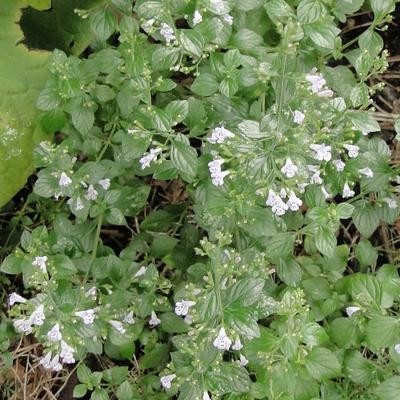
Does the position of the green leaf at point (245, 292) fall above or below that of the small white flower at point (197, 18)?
below

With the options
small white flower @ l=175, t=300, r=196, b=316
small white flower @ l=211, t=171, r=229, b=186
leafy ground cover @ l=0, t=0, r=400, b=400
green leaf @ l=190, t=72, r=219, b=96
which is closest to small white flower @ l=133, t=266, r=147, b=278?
leafy ground cover @ l=0, t=0, r=400, b=400

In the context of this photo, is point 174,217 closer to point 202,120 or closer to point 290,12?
point 202,120

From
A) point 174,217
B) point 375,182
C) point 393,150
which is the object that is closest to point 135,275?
point 174,217

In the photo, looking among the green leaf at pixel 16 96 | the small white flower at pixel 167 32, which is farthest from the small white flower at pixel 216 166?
the green leaf at pixel 16 96

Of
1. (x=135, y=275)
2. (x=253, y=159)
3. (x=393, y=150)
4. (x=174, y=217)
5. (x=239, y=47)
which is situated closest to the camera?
(x=253, y=159)

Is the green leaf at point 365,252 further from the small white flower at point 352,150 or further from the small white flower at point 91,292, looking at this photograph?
the small white flower at point 91,292

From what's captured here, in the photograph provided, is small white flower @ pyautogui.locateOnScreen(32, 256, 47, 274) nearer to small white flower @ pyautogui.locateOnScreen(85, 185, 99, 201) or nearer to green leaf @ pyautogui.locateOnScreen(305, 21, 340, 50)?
small white flower @ pyautogui.locateOnScreen(85, 185, 99, 201)
